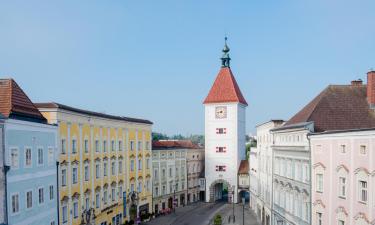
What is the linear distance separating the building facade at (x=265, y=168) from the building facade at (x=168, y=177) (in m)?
16.1

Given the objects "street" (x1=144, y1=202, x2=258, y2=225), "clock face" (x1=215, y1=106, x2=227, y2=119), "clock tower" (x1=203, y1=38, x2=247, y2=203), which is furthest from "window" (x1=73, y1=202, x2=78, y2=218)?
"clock face" (x1=215, y1=106, x2=227, y2=119)

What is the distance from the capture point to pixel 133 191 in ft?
181

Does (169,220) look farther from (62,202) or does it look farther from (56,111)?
(56,111)

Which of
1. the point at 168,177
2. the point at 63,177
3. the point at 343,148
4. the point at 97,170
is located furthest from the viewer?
the point at 168,177

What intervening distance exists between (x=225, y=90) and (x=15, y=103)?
53297 mm

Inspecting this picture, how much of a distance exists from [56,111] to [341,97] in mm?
24574

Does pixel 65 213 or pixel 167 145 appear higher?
pixel 167 145

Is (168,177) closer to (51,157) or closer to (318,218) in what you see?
(51,157)

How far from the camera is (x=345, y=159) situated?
1025 inches

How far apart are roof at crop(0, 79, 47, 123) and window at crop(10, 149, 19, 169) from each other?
2.41 meters

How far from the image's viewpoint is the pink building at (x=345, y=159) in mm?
23828

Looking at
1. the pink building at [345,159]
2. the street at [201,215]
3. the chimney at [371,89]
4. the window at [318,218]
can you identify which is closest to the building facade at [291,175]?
the window at [318,218]

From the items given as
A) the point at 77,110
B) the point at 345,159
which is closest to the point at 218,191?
the point at 77,110

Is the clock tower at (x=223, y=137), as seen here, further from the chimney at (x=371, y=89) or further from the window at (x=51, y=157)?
the window at (x=51, y=157)
